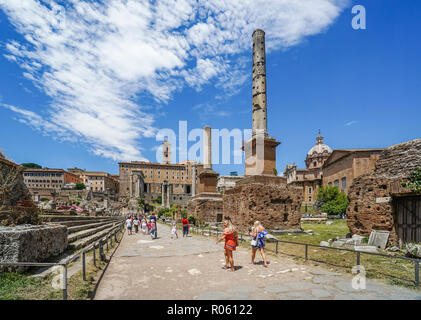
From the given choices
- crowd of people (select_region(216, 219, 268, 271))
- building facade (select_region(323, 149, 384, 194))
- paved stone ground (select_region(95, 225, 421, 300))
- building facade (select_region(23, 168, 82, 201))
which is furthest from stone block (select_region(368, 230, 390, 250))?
building facade (select_region(23, 168, 82, 201))

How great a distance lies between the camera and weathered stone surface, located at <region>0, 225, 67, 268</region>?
4723 mm

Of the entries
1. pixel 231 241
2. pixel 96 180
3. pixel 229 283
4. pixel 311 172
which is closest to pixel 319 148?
pixel 311 172

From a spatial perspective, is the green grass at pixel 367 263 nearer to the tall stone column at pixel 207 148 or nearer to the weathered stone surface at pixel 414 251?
the weathered stone surface at pixel 414 251

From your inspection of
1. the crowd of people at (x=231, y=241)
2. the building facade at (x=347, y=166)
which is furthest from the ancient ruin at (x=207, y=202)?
the building facade at (x=347, y=166)

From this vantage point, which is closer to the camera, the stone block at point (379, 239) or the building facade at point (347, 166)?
the stone block at point (379, 239)

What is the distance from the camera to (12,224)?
6109 mm

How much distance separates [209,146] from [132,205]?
4953 centimetres

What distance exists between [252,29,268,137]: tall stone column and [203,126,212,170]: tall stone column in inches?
403

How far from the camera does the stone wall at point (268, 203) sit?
11914 millimetres

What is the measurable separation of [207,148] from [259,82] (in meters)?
11.1

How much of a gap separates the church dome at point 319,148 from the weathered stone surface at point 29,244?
7787 cm

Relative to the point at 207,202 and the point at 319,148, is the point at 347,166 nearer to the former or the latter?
the point at 319,148

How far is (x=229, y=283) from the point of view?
516 centimetres
